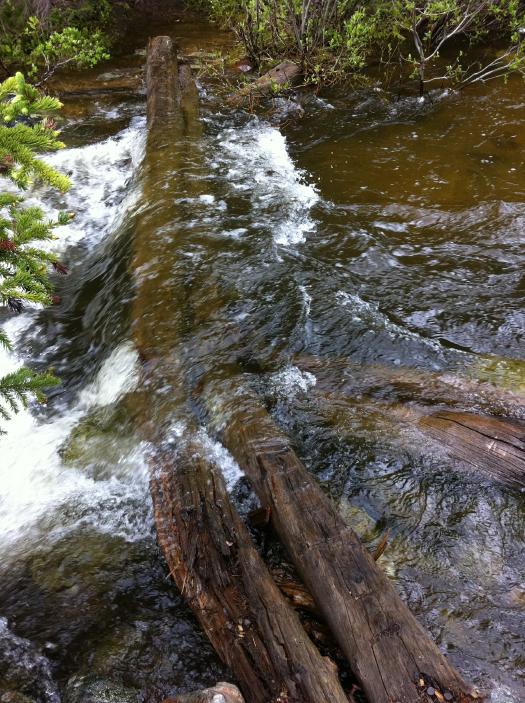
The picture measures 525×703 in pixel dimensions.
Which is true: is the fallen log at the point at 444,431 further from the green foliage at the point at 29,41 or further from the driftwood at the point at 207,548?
the green foliage at the point at 29,41

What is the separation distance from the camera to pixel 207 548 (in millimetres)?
3170

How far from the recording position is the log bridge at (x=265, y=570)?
2449 mm

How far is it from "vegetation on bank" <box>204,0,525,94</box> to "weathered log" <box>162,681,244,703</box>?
30.7 ft

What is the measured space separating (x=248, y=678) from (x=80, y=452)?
7.94 feet

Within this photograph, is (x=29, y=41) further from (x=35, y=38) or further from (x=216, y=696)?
(x=216, y=696)

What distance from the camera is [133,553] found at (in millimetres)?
3451

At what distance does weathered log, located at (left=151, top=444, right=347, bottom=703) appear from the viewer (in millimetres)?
2507

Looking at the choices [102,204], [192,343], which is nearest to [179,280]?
[192,343]

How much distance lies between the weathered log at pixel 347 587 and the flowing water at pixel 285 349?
0.34 m

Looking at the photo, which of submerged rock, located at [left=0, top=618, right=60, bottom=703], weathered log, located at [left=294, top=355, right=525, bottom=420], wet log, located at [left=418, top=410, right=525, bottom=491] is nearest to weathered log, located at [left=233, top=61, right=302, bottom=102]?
weathered log, located at [left=294, top=355, right=525, bottom=420]

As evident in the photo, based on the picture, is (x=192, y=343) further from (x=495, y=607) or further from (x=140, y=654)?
(x=495, y=607)

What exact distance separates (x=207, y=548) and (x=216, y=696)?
92cm

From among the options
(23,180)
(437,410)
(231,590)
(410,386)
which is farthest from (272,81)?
(231,590)

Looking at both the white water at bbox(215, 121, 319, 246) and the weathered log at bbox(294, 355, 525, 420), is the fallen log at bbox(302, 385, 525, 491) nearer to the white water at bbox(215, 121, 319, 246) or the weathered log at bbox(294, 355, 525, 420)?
the weathered log at bbox(294, 355, 525, 420)
